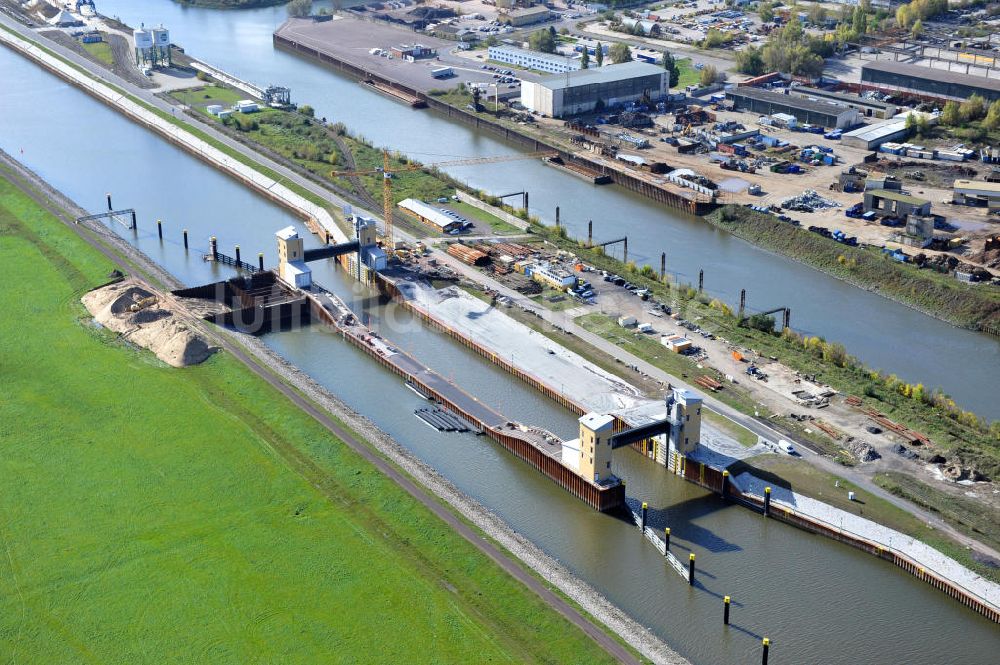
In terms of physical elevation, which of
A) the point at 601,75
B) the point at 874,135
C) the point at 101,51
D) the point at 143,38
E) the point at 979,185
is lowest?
the point at 979,185

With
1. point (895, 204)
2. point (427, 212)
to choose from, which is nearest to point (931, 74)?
point (895, 204)

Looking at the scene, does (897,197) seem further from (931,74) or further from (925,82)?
(931,74)

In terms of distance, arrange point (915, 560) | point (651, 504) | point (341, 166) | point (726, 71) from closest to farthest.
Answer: point (915, 560), point (651, 504), point (341, 166), point (726, 71)

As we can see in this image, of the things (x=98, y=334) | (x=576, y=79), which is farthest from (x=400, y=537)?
(x=576, y=79)

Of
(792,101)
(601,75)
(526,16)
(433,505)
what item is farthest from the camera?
(526,16)

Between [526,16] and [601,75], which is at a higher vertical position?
[526,16]

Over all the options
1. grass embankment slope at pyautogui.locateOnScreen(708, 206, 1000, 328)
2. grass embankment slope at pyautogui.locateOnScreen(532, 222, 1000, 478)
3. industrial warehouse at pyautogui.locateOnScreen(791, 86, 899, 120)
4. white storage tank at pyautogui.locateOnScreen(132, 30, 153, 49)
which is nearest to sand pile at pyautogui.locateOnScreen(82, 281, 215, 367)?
grass embankment slope at pyautogui.locateOnScreen(532, 222, 1000, 478)

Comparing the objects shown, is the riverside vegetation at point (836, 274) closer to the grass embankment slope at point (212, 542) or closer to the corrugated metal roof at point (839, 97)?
the grass embankment slope at point (212, 542)

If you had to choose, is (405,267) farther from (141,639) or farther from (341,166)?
(141,639)
